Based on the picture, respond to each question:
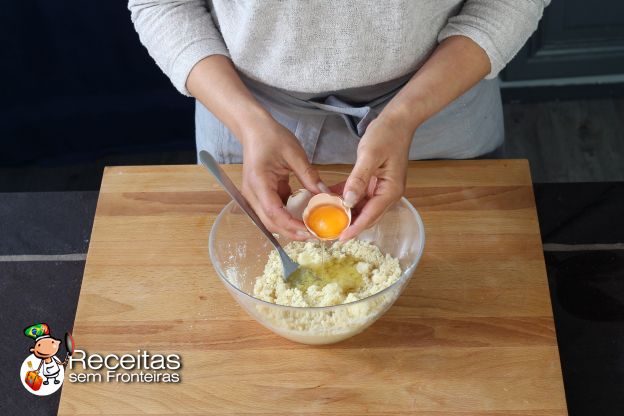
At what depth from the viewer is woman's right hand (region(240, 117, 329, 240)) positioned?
112 centimetres

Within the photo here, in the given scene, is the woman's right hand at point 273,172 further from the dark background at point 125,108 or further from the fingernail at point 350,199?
the dark background at point 125,108

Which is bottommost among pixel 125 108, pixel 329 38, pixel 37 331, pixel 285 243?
pixel 125 108

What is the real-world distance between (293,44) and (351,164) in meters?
0.25

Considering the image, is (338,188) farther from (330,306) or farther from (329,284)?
(330,306)

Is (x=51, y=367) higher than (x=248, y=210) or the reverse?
the reverse

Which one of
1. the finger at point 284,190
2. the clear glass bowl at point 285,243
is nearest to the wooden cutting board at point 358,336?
the clear glass bowl at point 285,243

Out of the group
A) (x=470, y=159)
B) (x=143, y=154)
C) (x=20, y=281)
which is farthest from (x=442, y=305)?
(x=143, y=154)

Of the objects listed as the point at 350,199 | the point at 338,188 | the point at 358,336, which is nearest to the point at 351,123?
the point at 338,188

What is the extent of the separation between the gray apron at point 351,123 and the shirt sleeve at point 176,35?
0.12m

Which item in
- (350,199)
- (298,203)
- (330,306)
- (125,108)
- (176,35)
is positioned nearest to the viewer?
(330,306)

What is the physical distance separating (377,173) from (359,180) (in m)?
0.07

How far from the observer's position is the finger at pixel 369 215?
1089 mm

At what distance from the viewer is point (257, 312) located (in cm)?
105

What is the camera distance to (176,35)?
1.31 m
